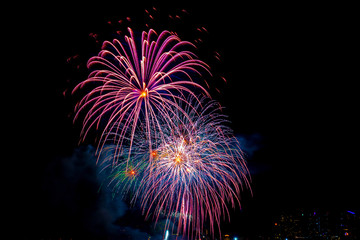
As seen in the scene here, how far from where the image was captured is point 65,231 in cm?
3850

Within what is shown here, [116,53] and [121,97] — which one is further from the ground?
[116,53]

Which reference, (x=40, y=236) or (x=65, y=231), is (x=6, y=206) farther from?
(x=65, y=231)

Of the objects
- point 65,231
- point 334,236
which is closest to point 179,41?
point 65,231

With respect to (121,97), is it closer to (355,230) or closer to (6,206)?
(6,206)

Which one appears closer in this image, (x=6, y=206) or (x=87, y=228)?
(x=6, y=206)

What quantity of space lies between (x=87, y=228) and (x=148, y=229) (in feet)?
124

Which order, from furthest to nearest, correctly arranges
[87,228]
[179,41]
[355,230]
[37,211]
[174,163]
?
1. [355,230]
2. [87,228]
3. [37,211]
4. [174,163]
5. [179,41]

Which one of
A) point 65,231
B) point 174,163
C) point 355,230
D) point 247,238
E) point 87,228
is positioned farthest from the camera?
point 247,238

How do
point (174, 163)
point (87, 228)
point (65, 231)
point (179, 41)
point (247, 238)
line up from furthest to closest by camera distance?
point (247, 238) < point (87, 228) < point (65, 231) < point (174, 163) < point (179, 41)

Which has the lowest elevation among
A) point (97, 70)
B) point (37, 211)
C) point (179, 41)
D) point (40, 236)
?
point (40, 236)

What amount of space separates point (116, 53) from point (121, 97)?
233cm

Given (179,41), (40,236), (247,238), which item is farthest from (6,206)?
(247,238)

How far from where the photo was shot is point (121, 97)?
1329cm

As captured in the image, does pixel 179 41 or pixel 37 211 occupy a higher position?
pixel 179 41
